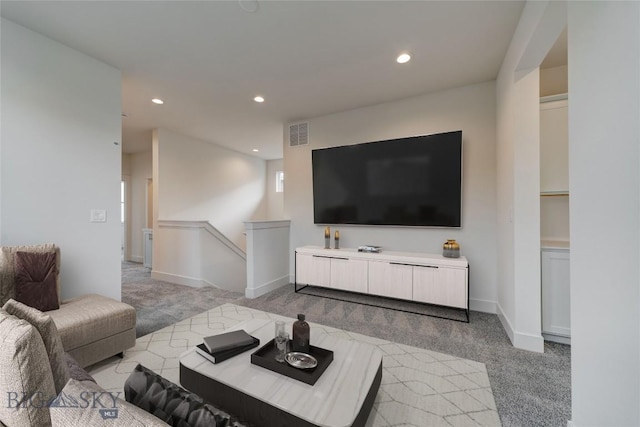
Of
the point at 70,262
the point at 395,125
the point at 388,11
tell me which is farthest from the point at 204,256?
the point at 388,11

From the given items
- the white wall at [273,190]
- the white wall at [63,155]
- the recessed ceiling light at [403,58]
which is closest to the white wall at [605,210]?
the recessed ceiling light at [403,58]

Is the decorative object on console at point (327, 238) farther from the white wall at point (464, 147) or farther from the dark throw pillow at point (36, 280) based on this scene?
the dark throw pillow at point (36, 280)

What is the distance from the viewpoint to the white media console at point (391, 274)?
2850mm

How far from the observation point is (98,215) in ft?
8.72

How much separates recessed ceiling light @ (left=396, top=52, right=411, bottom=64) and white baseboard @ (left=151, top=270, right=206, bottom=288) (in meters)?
4.20

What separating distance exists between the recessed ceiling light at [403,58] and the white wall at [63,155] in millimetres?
3012

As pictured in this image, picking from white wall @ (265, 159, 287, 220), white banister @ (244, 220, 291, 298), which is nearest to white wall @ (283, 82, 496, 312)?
white banister @ (244, 220, 291, 298)

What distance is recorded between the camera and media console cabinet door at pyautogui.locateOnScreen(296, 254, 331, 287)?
3.58 metres

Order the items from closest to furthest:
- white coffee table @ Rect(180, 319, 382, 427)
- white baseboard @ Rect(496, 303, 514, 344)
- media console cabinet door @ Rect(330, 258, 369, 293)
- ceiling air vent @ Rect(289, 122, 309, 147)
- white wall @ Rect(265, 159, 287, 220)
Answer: white coffee table @ Rect(180, 319, 382, 427)
white baseboard @ Rect(496, 303, 514, 344)
media console cabinet door @ Rect(330, 258, 369, 293)
ceiling air vent @ Rect(289, 122, 309, 147)
white wall @ Rect(265, 159, 287, 220)

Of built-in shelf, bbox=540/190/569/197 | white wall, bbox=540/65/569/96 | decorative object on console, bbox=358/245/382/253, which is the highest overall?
white wall, bbox=540/65/569/96

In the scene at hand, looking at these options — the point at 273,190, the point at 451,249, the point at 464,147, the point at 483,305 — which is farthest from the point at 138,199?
the point at 483,305

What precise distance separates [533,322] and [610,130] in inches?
75.1

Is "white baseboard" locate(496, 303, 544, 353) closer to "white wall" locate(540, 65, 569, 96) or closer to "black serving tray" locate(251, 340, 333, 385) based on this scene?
"black serving tray" locate(251, 340, 333, 385)

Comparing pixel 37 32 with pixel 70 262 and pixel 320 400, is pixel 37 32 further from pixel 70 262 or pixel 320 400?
pixel 320 400
